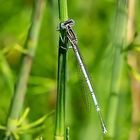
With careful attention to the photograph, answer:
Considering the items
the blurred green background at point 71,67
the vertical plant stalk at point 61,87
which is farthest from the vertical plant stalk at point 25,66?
the vertical plant stalk at point 61,87

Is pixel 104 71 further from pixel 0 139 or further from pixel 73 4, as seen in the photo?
pixel 73 4

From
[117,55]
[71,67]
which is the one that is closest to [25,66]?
[117,55]

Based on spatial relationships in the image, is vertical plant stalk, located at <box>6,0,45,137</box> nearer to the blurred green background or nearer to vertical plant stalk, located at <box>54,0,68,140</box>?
the blurred green background

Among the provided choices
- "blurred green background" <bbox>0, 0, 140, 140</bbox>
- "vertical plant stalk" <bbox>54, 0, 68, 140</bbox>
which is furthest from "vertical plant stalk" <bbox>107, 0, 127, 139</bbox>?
"vertical plant stalk" <bbox>54, 0, 68, 140</bbox>

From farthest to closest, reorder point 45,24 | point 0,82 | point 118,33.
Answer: point 45,24
point 0,82
point 118,33

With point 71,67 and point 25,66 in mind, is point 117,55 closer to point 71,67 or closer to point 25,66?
point 25,66

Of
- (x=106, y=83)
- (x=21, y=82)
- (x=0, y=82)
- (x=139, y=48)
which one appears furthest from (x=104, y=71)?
(x=0, y=82)
